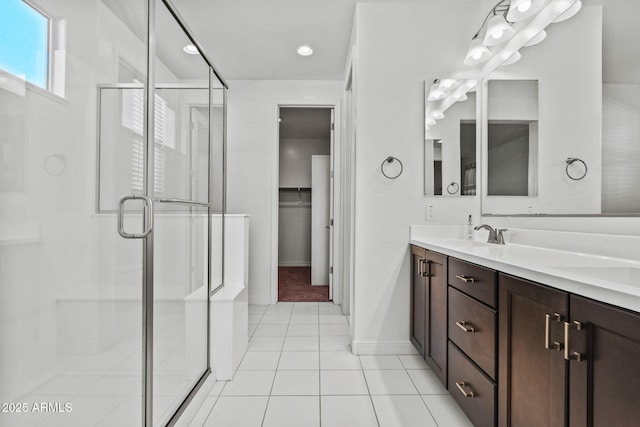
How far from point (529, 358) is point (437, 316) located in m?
0.85

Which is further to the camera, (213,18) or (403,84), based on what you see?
(213,18)

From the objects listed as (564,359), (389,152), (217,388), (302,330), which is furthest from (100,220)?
(302,330)

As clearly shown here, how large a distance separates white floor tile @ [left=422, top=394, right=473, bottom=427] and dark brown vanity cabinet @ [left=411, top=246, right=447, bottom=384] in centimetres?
11

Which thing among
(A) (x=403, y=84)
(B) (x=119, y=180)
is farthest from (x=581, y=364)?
(A) (x=403, y=84)

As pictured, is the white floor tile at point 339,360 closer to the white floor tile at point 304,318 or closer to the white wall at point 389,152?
the white wall at point 389,152

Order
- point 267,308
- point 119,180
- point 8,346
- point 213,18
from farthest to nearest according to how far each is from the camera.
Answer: point 267,308 → point 213,18 → point 119,180 → point 8,346

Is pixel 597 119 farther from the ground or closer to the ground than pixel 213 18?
closer to the ground

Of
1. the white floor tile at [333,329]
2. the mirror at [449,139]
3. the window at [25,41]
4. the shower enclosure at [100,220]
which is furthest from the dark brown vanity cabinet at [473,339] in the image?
the window at [25,41]

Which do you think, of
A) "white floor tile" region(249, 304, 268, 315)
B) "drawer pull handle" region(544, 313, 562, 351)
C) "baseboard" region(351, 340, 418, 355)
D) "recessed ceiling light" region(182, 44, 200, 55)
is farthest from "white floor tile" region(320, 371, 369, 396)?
"recessed ceiling light" region(182, 44, 200, 55)

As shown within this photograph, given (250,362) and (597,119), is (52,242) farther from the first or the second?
(597,119)

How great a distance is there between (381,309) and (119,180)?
193 centimetres

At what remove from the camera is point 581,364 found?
33.5 inches

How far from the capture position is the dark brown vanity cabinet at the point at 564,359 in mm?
742

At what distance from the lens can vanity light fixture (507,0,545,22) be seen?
193 centimetres
